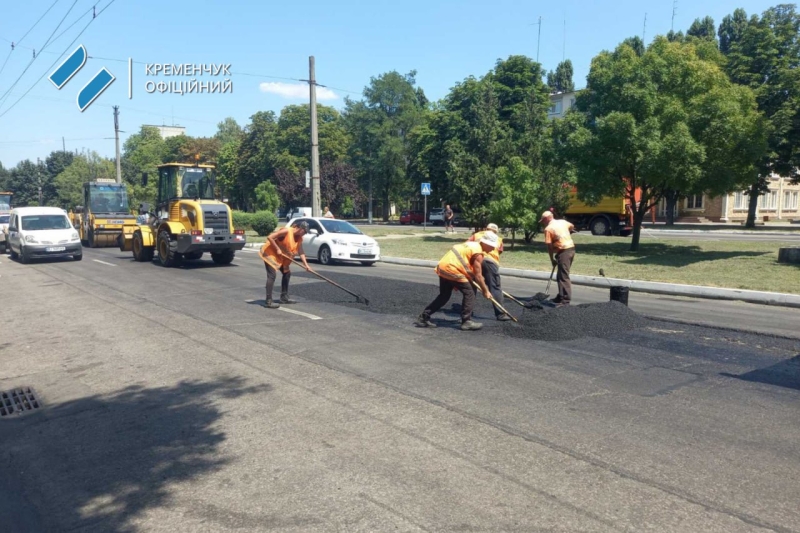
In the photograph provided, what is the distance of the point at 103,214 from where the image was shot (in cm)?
2897

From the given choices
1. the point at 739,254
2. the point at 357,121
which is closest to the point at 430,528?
the point at 739,254

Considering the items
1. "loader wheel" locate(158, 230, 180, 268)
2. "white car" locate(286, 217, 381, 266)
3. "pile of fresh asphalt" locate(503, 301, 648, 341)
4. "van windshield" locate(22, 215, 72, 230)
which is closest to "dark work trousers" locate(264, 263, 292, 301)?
"pile of fresh asphalt" locate(503, 301, 648, 341)

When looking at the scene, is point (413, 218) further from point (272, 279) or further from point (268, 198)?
point (272, 279)

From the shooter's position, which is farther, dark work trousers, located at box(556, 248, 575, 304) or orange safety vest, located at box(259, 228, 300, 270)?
orange safety vest, located at box(259, 228, 300, 270)

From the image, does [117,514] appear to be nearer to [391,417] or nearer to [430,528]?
[430,528]

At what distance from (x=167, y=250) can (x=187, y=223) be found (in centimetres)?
109

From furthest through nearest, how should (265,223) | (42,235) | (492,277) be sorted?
1. (265,223)
2. (42,235)
3. (492,277)

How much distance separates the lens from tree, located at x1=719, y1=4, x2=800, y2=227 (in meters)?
33.4

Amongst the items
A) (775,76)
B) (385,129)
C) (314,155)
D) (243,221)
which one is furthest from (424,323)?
(385,129)

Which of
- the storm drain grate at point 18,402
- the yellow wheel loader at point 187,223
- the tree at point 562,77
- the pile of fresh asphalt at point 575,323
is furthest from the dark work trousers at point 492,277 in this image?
the tree at point 562,77

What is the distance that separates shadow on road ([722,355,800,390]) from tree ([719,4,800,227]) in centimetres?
2942

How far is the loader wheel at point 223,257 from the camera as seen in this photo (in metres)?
20.0

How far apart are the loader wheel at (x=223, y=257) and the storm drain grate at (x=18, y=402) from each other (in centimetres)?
1328

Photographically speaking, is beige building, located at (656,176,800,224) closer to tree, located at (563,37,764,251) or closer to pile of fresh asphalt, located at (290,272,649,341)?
tree, located at (563,37,764,251)
